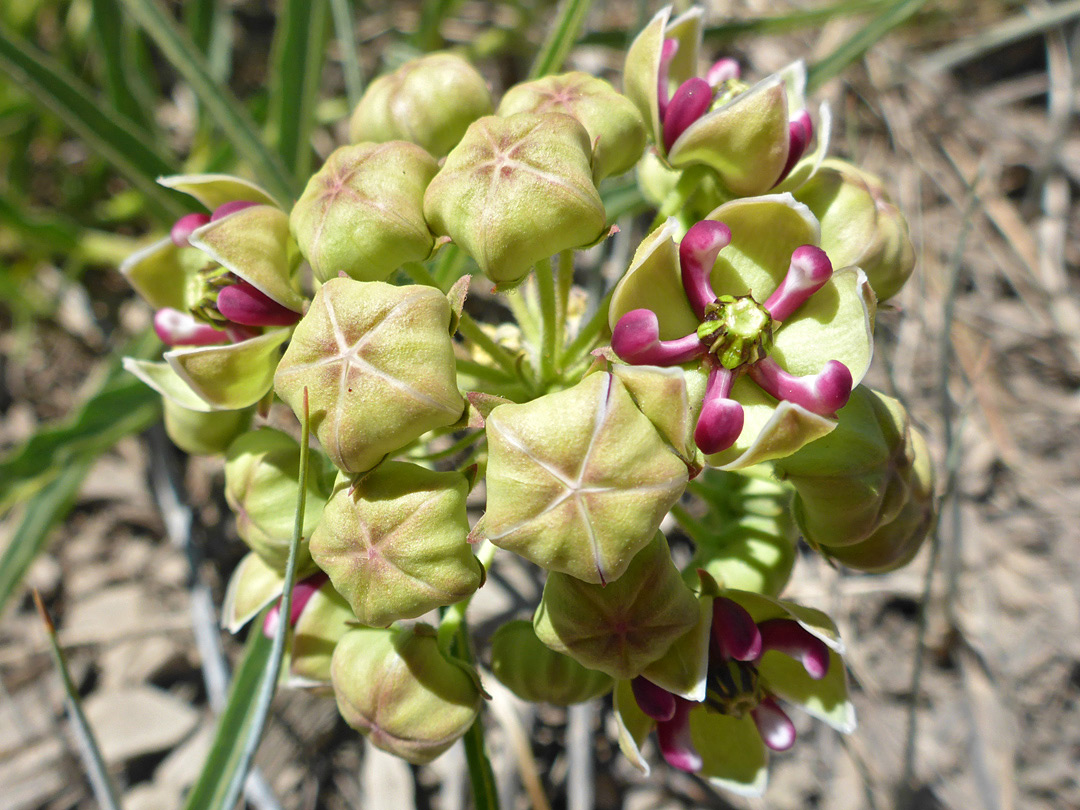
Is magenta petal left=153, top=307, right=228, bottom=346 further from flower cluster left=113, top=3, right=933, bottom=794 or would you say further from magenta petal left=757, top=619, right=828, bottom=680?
magenta petal left=757, top=619, right=828, bottom=680

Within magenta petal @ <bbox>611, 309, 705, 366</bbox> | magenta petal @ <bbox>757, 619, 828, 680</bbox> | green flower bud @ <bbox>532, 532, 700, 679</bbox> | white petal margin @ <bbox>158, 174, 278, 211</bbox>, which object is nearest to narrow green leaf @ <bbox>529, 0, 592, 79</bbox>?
white petal margin @ <bbox>158, 174, 278, 211</bbox>

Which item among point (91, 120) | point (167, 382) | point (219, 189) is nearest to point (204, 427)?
point (167, 382)

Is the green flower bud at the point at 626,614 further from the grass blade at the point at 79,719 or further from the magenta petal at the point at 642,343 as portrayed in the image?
the grass blade at the point at 79,719

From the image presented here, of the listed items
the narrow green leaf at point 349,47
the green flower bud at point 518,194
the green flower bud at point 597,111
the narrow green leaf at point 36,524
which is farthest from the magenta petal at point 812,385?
the narrow green leaf at point 36,524

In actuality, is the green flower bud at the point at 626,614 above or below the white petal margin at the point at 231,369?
below

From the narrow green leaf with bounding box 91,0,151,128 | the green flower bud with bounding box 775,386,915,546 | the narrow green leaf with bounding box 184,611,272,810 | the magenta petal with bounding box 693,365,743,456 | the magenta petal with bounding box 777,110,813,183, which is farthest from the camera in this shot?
the narrow green leaf with bounding box 91,0,151,128

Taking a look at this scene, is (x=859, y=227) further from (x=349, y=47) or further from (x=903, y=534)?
(x=349, y=47)
